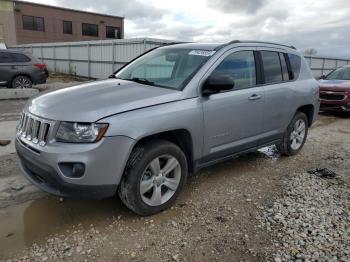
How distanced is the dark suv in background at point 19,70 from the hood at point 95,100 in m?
10.0

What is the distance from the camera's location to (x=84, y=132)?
9.48 feet

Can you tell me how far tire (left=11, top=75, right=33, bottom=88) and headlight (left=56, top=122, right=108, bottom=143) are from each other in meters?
10.9

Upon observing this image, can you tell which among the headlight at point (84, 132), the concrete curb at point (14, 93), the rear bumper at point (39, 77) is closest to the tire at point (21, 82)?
the rear bumper at point (39, 77)

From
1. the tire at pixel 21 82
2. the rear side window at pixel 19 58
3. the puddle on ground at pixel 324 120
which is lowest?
the puddle on ground at pixel 324 120

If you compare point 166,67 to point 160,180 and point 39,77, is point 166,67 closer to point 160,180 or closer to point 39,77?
point 160,180

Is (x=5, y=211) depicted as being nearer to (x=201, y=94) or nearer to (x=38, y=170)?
(x=38, y=170)

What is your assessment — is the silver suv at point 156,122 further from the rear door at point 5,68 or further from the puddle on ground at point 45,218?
the rear door at point 5,68

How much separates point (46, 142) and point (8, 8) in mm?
42761

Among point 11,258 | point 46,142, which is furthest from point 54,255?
point 46,142

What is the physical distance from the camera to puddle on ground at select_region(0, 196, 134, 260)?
9.92ft

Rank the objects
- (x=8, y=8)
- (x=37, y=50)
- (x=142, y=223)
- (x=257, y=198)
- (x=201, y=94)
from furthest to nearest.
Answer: (x=8, y=8)
(x=37, y=50)
(x=257, y=198)
(x=201, y=94)
(x=142, y=223)

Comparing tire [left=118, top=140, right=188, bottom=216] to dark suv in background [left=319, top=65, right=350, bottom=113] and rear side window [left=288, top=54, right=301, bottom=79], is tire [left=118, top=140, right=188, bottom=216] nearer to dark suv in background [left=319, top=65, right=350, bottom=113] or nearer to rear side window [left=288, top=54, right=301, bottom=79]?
rear side window [left=288, top=54, right=301, bottom=79]

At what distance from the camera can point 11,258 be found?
108 inches

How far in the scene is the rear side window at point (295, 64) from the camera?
5312 mm
